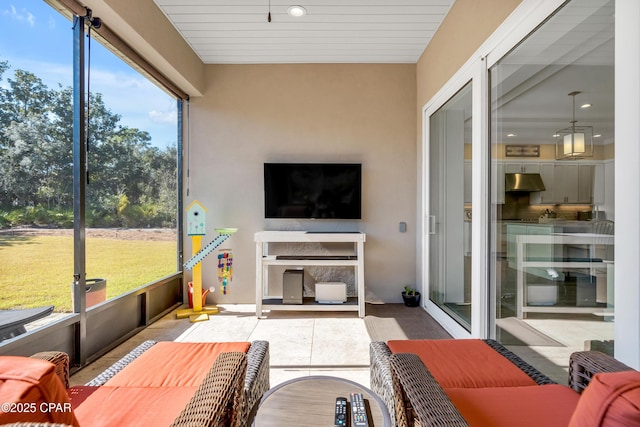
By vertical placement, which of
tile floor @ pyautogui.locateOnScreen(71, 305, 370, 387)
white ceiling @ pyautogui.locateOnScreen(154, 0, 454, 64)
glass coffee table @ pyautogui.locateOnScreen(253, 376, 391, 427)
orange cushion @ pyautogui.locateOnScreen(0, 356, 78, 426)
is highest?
white ceiling @ pyautogui.locateOnScreen(154, 0, 454, 64)

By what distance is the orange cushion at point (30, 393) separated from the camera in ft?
2.15

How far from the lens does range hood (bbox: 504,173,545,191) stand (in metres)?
1.86

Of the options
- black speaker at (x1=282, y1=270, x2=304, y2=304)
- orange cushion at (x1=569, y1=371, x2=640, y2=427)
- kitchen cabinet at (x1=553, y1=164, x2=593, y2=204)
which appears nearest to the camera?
orange cushion at (x1=569, y1=371, x2=640, y2=427)

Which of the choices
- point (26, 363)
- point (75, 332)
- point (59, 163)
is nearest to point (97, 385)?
point (26, 363)

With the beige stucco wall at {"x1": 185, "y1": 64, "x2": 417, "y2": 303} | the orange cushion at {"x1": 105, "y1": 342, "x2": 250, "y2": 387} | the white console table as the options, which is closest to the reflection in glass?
the white console table

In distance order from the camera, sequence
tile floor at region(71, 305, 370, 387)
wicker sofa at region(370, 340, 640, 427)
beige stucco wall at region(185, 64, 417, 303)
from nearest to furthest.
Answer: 1. wicker sofa at region(370, 340, 640, 427)
2. tile floor at region(71, 305, 370, 387)
3. beige stucco wall at region(185, 64, 417, 303)

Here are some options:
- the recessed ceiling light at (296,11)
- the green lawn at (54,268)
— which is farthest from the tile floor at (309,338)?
the recessed ceiling light at (296,11)

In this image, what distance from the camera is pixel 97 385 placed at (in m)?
1.37

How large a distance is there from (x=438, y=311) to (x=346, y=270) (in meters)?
1.19

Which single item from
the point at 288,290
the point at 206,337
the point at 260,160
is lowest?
the point at 206,337

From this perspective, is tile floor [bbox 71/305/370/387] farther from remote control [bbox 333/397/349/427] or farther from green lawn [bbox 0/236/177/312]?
remote control [bbox 333/397/349/427]

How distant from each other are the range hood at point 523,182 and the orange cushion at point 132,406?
2013 mm

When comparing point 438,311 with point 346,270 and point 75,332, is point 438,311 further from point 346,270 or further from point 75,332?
point 75,332

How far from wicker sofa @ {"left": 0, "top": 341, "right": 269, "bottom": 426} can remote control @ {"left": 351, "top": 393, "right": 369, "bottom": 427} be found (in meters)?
0.39
